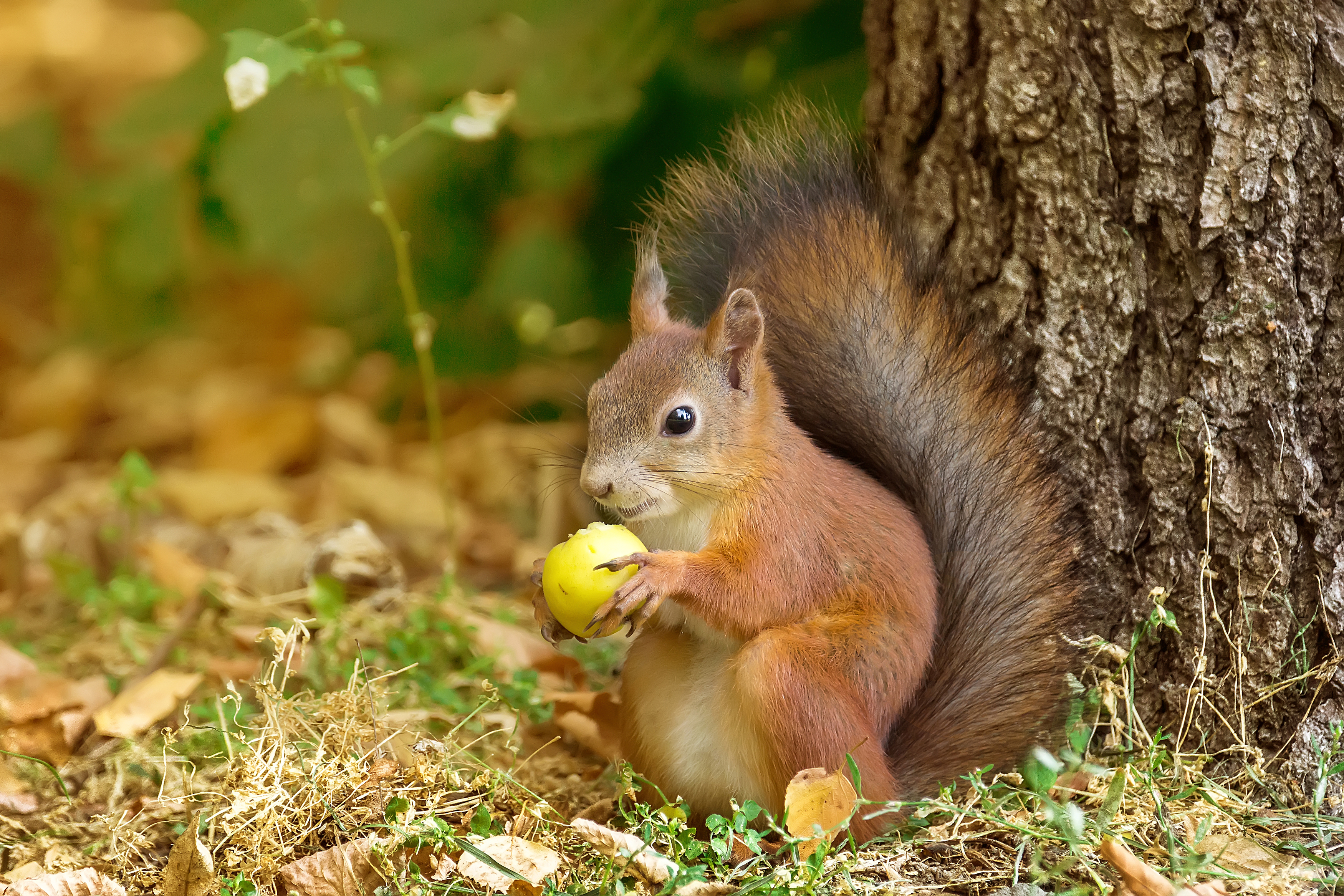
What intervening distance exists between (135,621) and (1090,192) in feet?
6.79

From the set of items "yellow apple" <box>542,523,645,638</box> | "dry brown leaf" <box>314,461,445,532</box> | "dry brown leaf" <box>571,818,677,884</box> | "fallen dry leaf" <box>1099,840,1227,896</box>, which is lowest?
"dry brown leaf" <box>314,461,445,532</box>

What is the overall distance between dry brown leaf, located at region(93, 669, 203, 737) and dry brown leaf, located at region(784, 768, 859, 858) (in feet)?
3.65

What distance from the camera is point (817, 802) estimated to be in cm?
152

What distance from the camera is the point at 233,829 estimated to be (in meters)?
1.55

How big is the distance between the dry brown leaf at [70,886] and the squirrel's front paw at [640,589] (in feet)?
2.20

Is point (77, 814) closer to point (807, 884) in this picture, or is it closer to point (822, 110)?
point (807, 884)

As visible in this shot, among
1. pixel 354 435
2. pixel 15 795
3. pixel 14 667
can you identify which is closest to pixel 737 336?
pixel 15 795

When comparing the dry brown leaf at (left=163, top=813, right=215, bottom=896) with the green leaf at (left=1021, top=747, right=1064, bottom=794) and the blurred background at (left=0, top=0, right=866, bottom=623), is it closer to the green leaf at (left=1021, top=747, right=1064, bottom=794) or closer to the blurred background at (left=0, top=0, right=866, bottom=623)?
the blurred background at (left=0, top=0, right=866, bottom=623)

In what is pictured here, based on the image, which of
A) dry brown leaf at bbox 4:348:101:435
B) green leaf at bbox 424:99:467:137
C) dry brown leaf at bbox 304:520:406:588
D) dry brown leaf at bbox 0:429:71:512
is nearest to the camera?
green leaf at bbox 424:99:467:137

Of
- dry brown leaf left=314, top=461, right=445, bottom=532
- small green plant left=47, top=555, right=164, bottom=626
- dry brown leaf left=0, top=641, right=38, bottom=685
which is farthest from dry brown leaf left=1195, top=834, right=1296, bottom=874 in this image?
dry brown leaf left=314, top=461, right=445, bottom=532

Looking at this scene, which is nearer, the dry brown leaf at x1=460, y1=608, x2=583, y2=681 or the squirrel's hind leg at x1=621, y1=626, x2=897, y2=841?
the squirrel's hind leg at x1=621, y1=626, x2=897, y2=841

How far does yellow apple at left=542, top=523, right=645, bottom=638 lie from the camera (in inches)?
63.4

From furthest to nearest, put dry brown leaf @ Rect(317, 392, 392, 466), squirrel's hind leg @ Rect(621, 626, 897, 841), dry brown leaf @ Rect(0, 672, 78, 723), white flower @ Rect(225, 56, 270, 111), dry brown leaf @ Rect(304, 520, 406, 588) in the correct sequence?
dry brown leaf @ Rect(317, 392, 392, 466), dry brown leaf @ Rect(304, 520, 406, 588), dry brown leaf @ Rect(0, 672, 78, 723), white flower @ Rect(225, 56, 270, 111), squirrel's hind leg @ Rect(621, 626, 897, 841)

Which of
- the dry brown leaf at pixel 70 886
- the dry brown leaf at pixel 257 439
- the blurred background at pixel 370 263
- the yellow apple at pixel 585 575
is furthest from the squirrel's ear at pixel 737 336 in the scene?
the dry brown leaf at pixel 257 439
